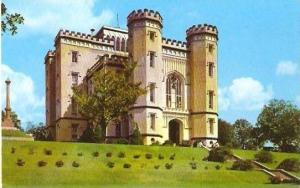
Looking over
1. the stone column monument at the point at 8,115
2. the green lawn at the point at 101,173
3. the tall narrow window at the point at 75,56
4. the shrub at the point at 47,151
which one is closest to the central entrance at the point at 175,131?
the tall narrow window at the point at 75,56

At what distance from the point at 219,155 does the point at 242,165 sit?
0.74 m

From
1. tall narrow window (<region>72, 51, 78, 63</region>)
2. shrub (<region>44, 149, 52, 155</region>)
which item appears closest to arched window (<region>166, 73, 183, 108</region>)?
tall narrow window (<region>72, 51, 78, 63</region>)

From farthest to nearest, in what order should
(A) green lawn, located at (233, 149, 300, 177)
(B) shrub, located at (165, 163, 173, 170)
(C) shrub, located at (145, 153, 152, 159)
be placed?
(C) shrub, located at (145, 153, 152, 159), (A) green lawn, located at (233, 149, 300, 177), (B) shrub, located at (165, 163, 173, 170)

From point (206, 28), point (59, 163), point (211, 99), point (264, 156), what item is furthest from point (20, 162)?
point (211, 99)

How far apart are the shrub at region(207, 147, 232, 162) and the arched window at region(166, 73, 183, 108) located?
13.2ft

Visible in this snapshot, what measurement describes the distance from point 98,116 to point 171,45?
8.41ft

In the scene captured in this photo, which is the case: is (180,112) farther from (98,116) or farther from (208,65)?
(98,116)

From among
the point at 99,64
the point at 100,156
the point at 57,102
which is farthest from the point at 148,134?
the point at 100,156

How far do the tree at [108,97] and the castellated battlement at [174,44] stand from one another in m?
1.12

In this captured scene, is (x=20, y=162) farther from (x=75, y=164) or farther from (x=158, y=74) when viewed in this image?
(x=158, y=74)

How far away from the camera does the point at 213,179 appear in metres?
7.41

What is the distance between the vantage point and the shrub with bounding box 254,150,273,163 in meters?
8.54

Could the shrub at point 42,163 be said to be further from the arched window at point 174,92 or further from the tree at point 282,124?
the arched window at point 174,92

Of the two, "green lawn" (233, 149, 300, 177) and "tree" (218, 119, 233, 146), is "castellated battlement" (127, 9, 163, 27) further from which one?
"green lawn" (233, 149, 300, 177)
